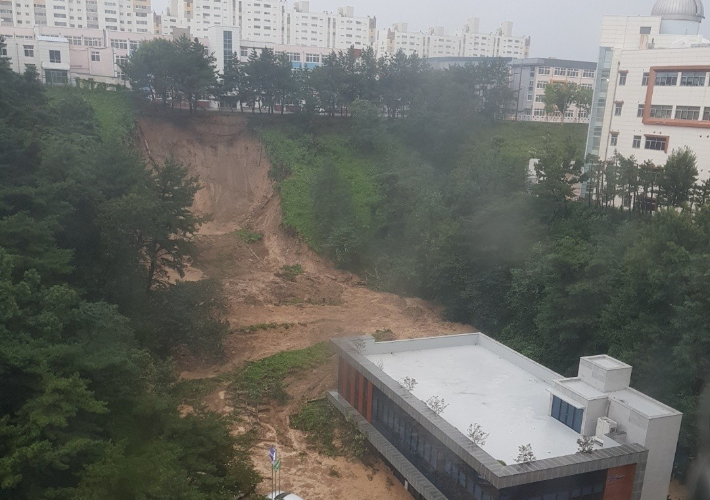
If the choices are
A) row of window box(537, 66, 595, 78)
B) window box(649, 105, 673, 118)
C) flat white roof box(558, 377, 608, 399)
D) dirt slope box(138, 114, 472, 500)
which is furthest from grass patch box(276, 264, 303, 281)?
row of window box(537, 66, 595, 78)

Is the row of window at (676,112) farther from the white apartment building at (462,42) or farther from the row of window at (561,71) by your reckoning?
the white apartment building at (462,42)

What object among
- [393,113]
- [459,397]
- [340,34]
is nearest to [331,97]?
[393,113]

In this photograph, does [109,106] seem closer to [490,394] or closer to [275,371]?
[275,371]

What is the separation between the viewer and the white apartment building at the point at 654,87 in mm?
20266

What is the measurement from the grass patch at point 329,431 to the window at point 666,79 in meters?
16.2

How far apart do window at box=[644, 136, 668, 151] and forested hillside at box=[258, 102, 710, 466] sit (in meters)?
1.47

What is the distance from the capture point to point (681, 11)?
23656 mm

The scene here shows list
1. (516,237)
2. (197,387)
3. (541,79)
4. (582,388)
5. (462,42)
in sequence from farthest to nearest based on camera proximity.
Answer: (462,42), (541,79), (516,237), (197,387), (582,388)

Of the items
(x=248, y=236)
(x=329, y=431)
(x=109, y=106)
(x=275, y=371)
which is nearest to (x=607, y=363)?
(x=329, y=431)

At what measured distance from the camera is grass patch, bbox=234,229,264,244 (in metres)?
26.1

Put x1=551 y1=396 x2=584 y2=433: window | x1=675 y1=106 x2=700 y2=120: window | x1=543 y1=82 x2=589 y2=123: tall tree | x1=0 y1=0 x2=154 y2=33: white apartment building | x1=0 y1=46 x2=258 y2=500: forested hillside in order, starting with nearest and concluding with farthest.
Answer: x1=0 y1=46 x2=258 y2=500: forested hillside → x1=551 y1=396 x2=584 y2=433: window → x1=675 y1=106 x2=700 y2=120: window → x1=543 y1=82 x2=589 y2=123: tall tree → x1=0 y1=0 x2=154 y2=33: white apartment building

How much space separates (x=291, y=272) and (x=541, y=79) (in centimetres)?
2437

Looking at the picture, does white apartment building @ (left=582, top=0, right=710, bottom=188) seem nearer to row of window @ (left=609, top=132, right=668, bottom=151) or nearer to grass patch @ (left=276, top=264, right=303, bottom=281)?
row of window @ (left=609, top=132, right=668, bottom=151)

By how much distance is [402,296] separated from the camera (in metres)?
22.8
